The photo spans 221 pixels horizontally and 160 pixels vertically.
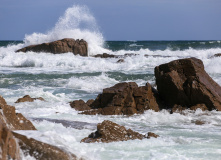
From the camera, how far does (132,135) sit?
5.62 metres

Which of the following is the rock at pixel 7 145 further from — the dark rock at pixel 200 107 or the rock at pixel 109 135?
the dark rock at pixel 200 107

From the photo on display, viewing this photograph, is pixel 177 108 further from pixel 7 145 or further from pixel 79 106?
pixel 7 145

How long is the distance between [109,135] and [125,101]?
301 centimetres

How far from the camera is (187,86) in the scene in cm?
857

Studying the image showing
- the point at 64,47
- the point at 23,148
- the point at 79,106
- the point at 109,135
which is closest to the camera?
the point at 23,148

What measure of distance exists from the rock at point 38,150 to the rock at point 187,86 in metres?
5.34

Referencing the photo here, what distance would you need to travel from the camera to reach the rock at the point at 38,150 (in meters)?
3.67

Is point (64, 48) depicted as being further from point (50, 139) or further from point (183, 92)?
point (50, 139)

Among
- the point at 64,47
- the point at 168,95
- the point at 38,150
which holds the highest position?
the point at 64,47

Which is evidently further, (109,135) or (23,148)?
(109,135)

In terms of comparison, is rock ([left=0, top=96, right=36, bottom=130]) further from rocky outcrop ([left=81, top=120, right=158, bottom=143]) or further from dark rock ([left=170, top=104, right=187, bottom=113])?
dark rock ([left=170, top=104, right=187, bottom=113])

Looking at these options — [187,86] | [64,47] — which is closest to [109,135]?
[187,86]

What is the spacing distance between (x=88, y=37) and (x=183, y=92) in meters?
26.5

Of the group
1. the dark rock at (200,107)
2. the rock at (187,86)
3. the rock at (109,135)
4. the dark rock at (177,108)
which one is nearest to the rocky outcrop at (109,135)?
the rock at (109,135)
